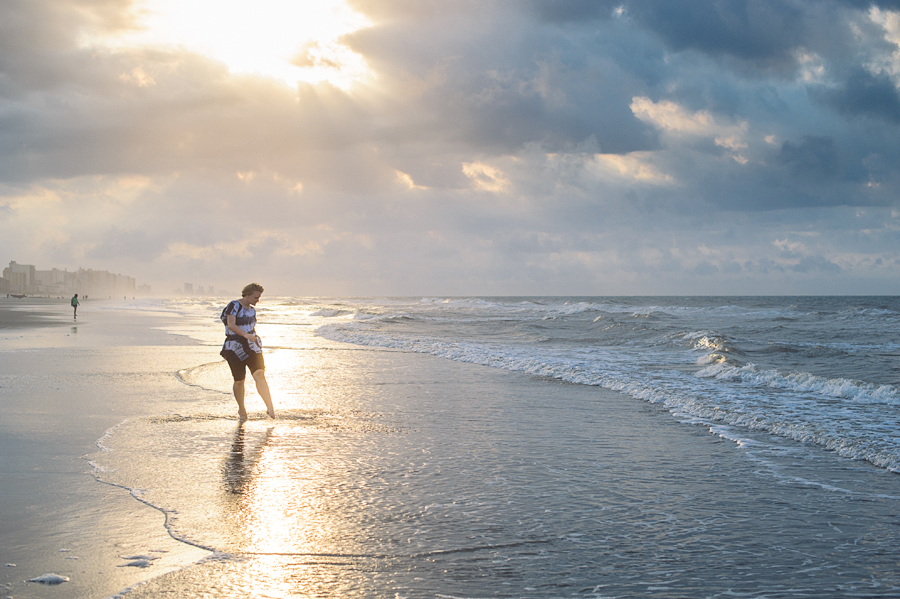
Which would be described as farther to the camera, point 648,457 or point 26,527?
point 648,457

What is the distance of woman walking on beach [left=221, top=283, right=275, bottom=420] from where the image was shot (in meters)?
8.37

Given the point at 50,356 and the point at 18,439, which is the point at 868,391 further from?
the point at 50,356

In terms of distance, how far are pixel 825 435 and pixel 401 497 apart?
19.1 ft

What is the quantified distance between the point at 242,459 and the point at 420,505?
2.28 meters

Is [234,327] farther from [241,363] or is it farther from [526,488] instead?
[526,488]

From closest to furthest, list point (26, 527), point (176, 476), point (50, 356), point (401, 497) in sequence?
point (26, 527)
point (401, 497)
point (176, 476)
point (50, 356)

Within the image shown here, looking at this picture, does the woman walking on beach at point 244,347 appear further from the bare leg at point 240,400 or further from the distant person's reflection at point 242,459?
the distant person's reflection at point 242,459

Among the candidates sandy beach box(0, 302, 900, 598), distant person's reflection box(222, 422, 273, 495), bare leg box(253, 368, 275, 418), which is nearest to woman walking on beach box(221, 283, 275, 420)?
bare leg box(253, 368, 275, 418)

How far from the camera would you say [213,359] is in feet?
52.3

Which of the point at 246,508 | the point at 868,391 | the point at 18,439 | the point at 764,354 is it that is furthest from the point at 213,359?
the point at 764,354

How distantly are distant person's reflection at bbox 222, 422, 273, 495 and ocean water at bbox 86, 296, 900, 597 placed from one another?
3 cm

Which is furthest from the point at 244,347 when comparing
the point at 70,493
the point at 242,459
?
the point at 70,493

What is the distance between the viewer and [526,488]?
5.41 meters

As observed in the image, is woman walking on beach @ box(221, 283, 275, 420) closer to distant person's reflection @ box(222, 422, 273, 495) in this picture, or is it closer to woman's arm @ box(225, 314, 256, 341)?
woman's arm @ box(225, 314, 256, 341)
